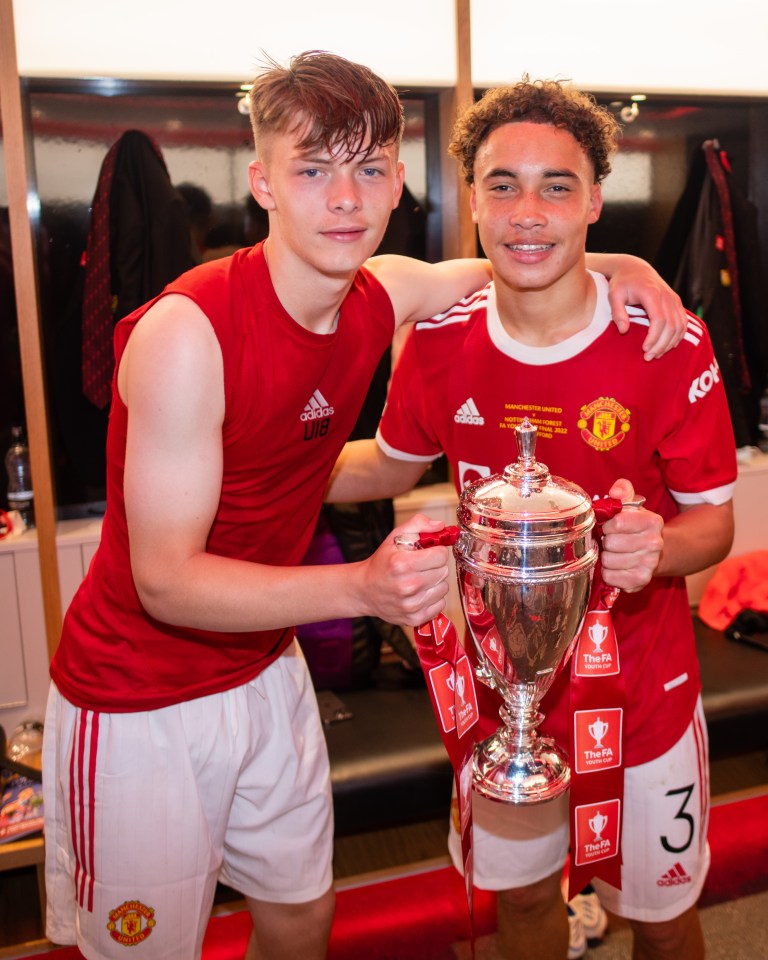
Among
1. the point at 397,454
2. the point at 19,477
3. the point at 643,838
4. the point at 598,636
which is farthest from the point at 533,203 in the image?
the point at 19,477

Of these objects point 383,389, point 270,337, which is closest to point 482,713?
point 270,337

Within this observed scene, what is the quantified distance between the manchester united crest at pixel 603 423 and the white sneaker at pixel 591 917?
119cm

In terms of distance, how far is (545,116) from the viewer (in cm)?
148

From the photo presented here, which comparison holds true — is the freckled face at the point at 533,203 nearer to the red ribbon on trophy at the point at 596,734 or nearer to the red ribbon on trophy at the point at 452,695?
the red ribbon on trophy at the point at 596,734

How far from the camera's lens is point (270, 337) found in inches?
51.3

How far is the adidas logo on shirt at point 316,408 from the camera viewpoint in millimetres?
1384

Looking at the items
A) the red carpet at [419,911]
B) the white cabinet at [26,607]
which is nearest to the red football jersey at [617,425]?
the red carpet at [419,911]

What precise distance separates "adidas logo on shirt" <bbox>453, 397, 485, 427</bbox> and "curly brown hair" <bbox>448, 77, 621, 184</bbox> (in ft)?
1.33

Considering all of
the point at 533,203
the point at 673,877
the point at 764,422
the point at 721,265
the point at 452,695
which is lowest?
the point at 673,877

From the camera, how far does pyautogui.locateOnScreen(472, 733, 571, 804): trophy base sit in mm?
1123

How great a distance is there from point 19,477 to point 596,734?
7.13 feet

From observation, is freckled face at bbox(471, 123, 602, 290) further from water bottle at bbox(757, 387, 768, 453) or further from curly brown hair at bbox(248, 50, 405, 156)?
water bottle at bbox(757, 387, 768, 453)

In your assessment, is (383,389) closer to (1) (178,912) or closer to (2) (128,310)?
(2) (128,310)

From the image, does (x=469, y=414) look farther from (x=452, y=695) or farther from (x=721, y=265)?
(x=721, y=265)
